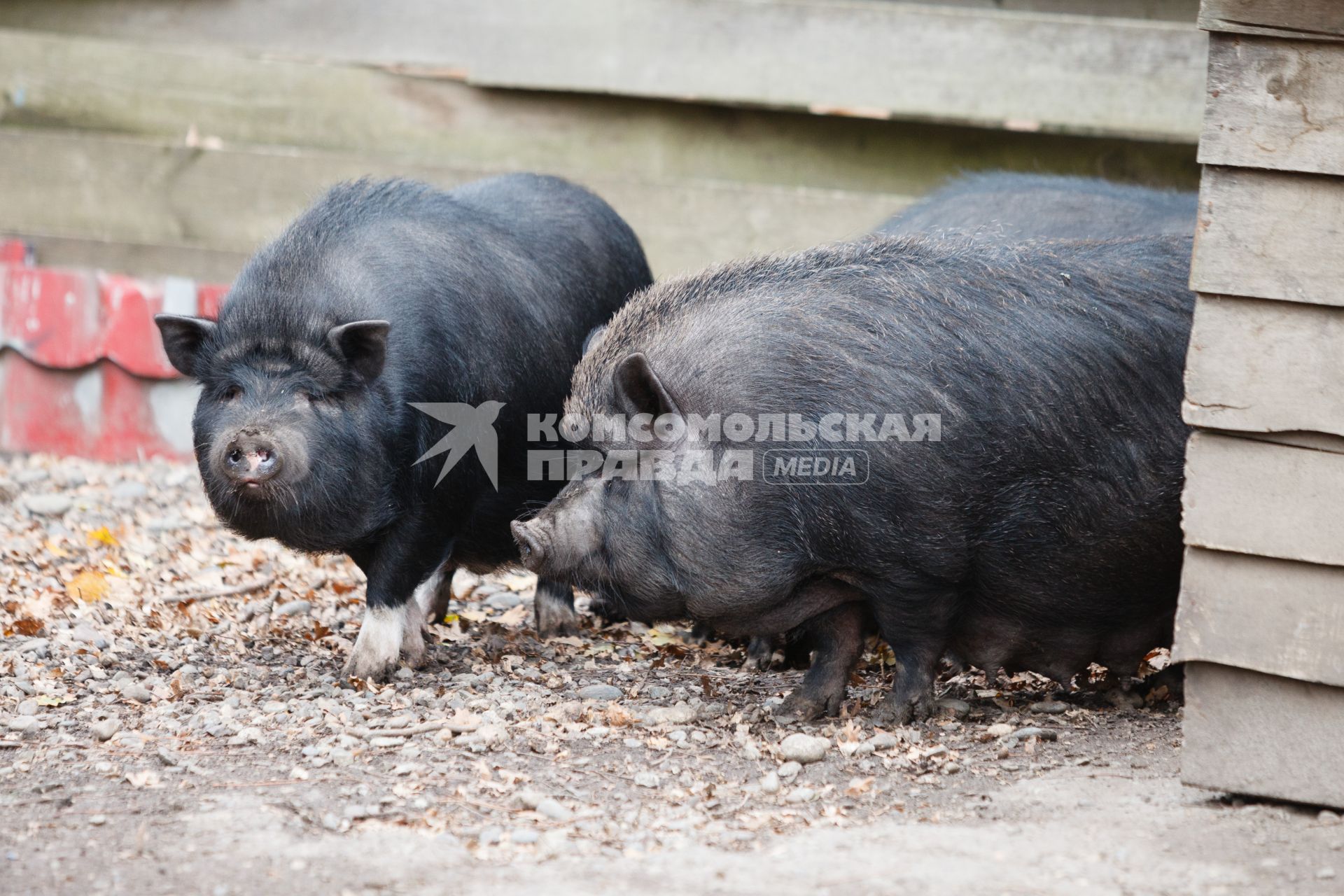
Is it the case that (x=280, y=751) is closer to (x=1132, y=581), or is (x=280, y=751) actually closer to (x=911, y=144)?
(x=1132, y=581)

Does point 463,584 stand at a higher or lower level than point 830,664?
lower

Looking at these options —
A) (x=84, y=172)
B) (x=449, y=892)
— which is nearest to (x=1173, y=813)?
(x=449, y=892)

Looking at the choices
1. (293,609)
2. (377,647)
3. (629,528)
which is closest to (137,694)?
(377,647)

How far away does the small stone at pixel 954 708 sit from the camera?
4707mm

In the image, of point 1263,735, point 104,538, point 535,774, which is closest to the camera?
point 1263,735

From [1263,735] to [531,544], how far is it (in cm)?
214

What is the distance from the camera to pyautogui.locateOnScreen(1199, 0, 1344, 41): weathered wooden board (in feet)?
11.3

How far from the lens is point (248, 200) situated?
775 centimetres

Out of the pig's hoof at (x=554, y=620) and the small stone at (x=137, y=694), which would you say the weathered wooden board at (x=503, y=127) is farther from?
the small stone at (x=137, y=694)

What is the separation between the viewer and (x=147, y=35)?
25.8ft

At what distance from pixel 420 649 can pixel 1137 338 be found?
2.64 metres

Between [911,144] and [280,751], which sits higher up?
[911,144]

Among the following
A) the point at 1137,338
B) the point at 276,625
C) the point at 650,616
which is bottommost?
the point at 276,625

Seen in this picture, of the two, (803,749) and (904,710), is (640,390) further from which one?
(904,710)
